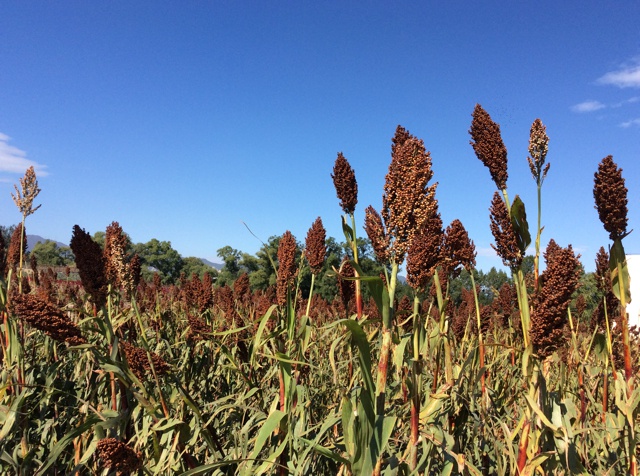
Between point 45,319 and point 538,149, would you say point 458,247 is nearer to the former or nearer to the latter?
point 538,149

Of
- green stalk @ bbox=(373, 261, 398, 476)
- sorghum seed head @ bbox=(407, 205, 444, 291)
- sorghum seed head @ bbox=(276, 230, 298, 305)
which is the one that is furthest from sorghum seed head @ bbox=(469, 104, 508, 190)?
sorghum seed head @ bbox=(276, 230, 298, 305)

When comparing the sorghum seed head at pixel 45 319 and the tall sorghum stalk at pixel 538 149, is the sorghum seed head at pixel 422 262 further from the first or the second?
the sorghum seed head at pixel 45 319

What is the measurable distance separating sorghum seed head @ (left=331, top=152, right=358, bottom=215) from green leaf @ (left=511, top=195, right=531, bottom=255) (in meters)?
1.21

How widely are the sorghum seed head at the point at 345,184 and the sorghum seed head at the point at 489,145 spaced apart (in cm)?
88

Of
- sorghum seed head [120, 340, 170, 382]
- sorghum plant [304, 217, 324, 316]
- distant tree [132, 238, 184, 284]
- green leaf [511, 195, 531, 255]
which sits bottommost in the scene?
sorghum seed head [120, 340, 170, 382]

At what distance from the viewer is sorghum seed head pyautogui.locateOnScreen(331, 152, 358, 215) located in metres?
2.98

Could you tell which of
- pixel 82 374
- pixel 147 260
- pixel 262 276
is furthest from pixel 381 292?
pixel 147 260

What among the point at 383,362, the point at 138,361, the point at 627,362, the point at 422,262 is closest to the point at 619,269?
the point at 627,362

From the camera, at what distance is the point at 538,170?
236 centimetres

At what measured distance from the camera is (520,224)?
1935 mm

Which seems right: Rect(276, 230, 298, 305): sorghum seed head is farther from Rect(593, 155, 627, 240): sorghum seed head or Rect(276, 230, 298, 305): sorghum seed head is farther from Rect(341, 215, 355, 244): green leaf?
Rect(593, 155, 627, 240): sorghum seed head

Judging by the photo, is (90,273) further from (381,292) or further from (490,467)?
(490,467)

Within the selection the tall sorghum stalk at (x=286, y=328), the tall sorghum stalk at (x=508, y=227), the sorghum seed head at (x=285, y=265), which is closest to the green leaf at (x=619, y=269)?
the tall sorghum stalk at (x=508, y=227)

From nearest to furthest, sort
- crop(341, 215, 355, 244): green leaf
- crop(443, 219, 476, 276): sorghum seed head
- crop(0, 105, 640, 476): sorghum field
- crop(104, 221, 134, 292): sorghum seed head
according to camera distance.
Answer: crop(0, 105, 640, 476): sorghum field
crop(341, 215, 355, 244): green leaf
crop(104, 221, 134, 292): sorghum seed head
crop(443, 219, 476, 276): sorghum seed head
